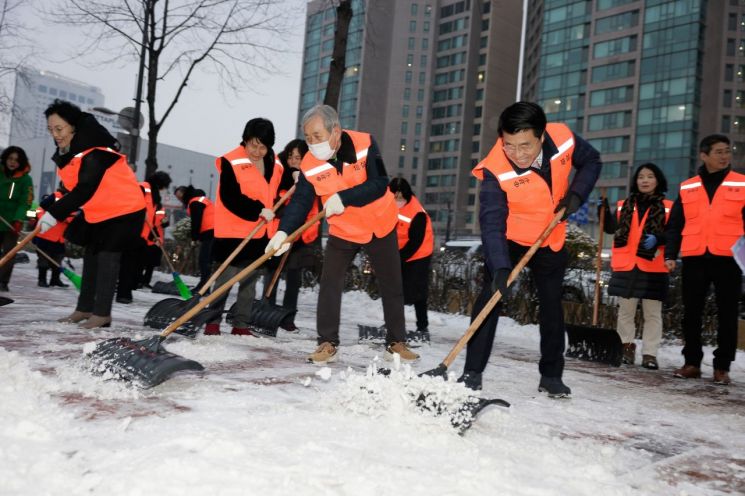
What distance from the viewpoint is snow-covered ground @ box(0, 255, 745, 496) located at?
177 centimetres

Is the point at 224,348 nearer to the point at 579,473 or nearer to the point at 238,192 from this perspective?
the point at 238,192

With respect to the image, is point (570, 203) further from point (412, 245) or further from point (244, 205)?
point (412, 245)

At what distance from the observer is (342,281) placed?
4.15 meters

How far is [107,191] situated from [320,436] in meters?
3.27

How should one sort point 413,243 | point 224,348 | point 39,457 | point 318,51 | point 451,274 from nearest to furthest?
point 39,457 → point 224,348 → point 413,243 → point 451,274 → point 318,51

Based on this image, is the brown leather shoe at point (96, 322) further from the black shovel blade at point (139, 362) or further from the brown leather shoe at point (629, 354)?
the brown leather shoe at point (629, 354)

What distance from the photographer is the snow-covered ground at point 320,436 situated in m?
1.77

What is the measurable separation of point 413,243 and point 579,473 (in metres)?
4.09

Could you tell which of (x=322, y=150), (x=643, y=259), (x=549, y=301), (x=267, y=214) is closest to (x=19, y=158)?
(x=267, y=214)

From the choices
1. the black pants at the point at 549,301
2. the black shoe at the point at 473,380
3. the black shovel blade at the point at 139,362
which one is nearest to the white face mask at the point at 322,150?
the black pants at the point at 549,301

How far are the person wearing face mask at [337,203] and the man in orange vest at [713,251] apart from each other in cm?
255

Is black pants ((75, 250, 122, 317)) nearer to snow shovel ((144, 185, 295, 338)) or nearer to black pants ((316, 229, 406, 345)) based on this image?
snow shovel ((144, 185, 295, 338))

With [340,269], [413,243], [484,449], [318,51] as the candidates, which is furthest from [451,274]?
[318,51]

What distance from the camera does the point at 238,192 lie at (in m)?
4.60
